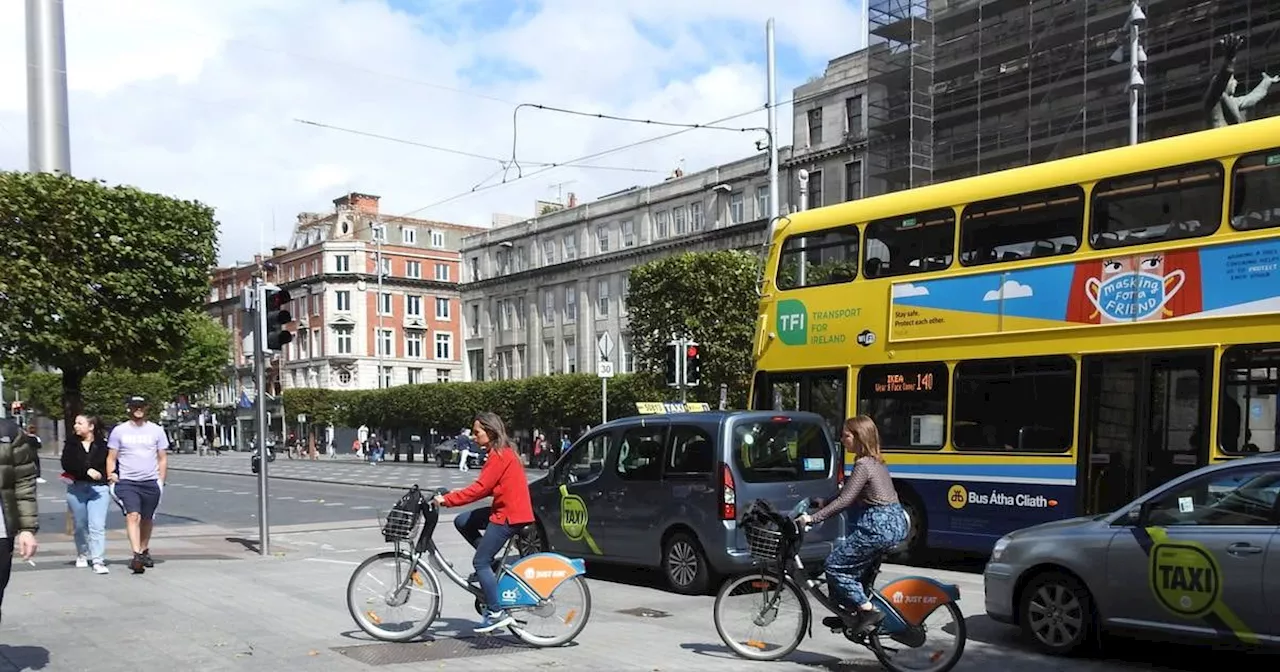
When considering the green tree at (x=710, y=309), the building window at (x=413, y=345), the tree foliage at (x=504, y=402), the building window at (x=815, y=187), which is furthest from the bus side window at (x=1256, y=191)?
the building window at (x=413, y=345)

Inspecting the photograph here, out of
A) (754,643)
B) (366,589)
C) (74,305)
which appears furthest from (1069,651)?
(74,305)

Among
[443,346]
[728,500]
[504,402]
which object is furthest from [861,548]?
[443,346]

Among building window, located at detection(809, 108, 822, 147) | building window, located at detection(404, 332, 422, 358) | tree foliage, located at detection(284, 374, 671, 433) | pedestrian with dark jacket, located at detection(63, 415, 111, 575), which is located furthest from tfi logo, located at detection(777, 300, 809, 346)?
building window, located at detection(404, 332, 422, 358)

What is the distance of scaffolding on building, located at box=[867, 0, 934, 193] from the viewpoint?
4003 centimetres

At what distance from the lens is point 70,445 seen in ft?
39.0

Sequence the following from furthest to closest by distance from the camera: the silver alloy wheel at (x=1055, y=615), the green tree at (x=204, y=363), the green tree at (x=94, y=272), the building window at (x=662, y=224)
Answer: the green tree at (x=204, y=363), the building window at (x=662, y=224), the green tree at (x=94, y=272), the silver alloy wheel at (x=1055, y=615)

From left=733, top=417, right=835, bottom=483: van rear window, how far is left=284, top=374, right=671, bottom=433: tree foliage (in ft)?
89.9

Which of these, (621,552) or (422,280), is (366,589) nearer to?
(621,552)

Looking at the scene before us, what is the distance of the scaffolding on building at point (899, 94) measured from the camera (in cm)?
4003

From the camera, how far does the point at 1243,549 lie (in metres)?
6.57

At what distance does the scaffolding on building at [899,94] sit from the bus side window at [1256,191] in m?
29.8

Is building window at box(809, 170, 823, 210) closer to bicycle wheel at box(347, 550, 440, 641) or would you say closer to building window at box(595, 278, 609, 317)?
building window at box(595, 278, 609, 317)

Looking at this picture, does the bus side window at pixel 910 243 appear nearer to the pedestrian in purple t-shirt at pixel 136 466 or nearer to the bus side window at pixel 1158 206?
the bus side window at pixel 1158 206

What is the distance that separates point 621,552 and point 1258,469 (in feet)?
19.5
